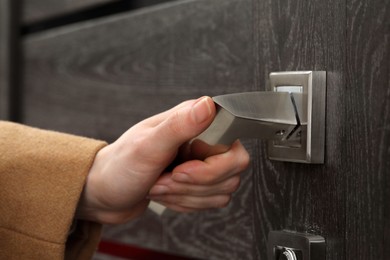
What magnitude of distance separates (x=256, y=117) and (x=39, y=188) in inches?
10.2

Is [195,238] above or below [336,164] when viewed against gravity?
below

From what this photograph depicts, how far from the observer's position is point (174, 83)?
781 mm

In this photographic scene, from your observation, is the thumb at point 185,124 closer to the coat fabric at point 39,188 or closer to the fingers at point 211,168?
the fingers at point 211,168

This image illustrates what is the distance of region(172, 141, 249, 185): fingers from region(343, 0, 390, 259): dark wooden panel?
0.10 m

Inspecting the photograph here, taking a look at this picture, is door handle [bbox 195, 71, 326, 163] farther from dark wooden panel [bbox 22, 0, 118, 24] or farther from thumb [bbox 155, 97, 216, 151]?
dark wooden panel [bbox 22, 0, 118, 24]

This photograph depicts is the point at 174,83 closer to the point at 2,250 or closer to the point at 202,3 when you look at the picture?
the point at 202,3

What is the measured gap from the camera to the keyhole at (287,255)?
54 cm

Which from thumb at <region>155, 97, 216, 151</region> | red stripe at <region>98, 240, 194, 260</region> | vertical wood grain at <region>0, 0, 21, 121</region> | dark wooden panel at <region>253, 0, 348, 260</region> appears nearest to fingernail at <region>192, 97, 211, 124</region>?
thumb at <region>155, 97, 216, 151</region>

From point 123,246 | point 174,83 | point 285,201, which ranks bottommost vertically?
point 123,246

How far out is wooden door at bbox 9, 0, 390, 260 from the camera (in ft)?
1.61

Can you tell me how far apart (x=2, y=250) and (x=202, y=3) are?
0.35 metres

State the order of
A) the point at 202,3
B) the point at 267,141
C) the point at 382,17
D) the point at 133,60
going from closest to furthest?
the point at 382,17
the point at 267,141
the point at 202,3
the point at 133,60

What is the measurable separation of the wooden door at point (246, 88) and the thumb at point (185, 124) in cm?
10

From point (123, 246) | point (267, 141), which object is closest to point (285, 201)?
point (267, 141)
